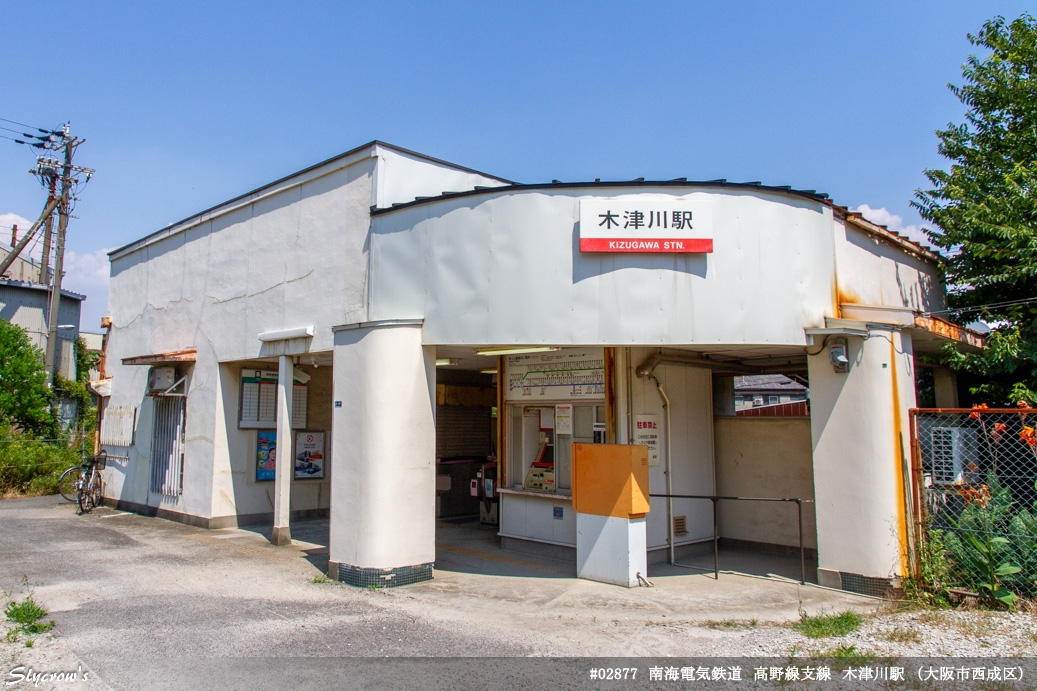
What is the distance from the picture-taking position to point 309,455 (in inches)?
536

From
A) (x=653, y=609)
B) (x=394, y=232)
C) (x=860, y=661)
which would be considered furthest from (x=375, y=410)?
(x=860, y=661)

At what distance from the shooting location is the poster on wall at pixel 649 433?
31.1 ft

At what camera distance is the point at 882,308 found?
8.52m

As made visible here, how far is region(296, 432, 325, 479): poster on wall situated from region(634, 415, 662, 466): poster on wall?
7.07 m

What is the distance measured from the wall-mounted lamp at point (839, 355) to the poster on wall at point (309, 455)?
9620 millimetres

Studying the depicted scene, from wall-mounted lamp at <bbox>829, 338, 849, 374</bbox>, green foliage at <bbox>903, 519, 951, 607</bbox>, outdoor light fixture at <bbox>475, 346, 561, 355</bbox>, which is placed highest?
outdoor light fixture at <bbox>475, 346, 561, 355</bbox>

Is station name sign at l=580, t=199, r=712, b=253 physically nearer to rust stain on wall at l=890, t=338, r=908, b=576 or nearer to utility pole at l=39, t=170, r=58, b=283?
rust stain on wall at l=890, t=338, r=908, b=576

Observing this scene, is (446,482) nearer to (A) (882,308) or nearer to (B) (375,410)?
(B) (375,410)

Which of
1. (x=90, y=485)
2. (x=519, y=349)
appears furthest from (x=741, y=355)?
(x=90, y=485)

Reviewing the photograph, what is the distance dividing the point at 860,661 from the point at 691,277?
14.1 feet

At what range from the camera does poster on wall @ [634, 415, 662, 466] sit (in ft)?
31.1

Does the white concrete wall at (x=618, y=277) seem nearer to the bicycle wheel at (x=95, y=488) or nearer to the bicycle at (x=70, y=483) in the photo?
the bicycle wheel at (x=95, y=488)

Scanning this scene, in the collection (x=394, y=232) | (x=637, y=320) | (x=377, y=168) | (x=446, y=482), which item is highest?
(x=377, y=168)

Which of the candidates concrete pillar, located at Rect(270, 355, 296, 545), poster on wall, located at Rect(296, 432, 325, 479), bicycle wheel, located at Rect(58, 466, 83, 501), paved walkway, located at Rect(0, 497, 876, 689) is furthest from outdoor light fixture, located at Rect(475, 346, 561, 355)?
bicycle wheel, located at Rect(58, 466, 83, 501)
